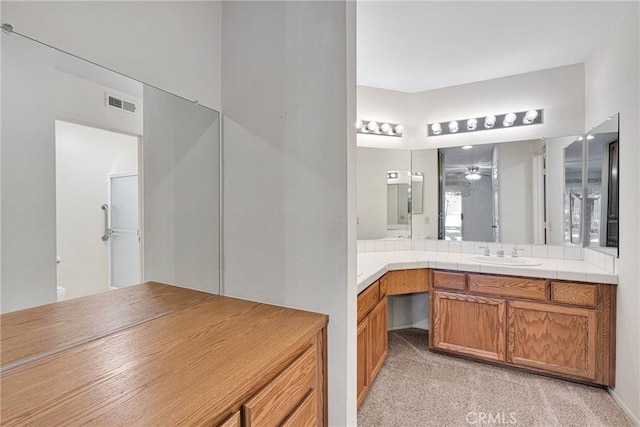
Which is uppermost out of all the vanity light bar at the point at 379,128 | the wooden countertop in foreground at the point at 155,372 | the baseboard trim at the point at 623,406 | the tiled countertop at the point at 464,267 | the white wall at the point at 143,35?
the vanity light bar at the point at 379,128

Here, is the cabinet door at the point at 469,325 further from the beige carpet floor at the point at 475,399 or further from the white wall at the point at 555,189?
the white wall at the point at 555,189

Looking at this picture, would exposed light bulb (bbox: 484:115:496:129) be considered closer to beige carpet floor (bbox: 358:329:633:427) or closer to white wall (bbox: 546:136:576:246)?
white wall (bbox: 546:136:576:246)

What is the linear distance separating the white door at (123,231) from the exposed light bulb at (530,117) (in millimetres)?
3120

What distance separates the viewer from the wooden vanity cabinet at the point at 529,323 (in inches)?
80.6

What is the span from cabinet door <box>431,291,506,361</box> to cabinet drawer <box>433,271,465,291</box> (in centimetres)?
6

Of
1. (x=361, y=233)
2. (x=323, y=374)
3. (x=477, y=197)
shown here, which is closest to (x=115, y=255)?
(x=323, y=374)

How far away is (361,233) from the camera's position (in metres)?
3.02

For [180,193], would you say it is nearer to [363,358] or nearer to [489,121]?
[363,358]

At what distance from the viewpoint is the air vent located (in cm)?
105

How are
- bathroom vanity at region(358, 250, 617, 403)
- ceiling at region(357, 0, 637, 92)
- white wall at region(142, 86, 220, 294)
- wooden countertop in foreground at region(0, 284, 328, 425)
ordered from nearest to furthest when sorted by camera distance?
wooden countertop in foreground at region(0, 284, 328, 425), white wall at region(142, 86, 220, 294), ceiling at region(357, 0, 637, 92), bathroom vanity at region(358, 250, 617, 403)

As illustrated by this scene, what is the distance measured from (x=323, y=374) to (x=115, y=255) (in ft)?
2.91

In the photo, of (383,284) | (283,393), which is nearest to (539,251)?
(383,284)

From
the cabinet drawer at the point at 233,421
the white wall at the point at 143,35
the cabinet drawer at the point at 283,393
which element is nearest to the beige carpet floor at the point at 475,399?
the cabinet drawer at the point at 283,393

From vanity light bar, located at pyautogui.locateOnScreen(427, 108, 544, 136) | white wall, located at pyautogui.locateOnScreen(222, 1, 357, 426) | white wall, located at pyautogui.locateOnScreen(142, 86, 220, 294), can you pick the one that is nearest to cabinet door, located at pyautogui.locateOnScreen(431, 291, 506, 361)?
white wall, located at pyautogui.locateOnScreen(222, 1, 357, 426)
